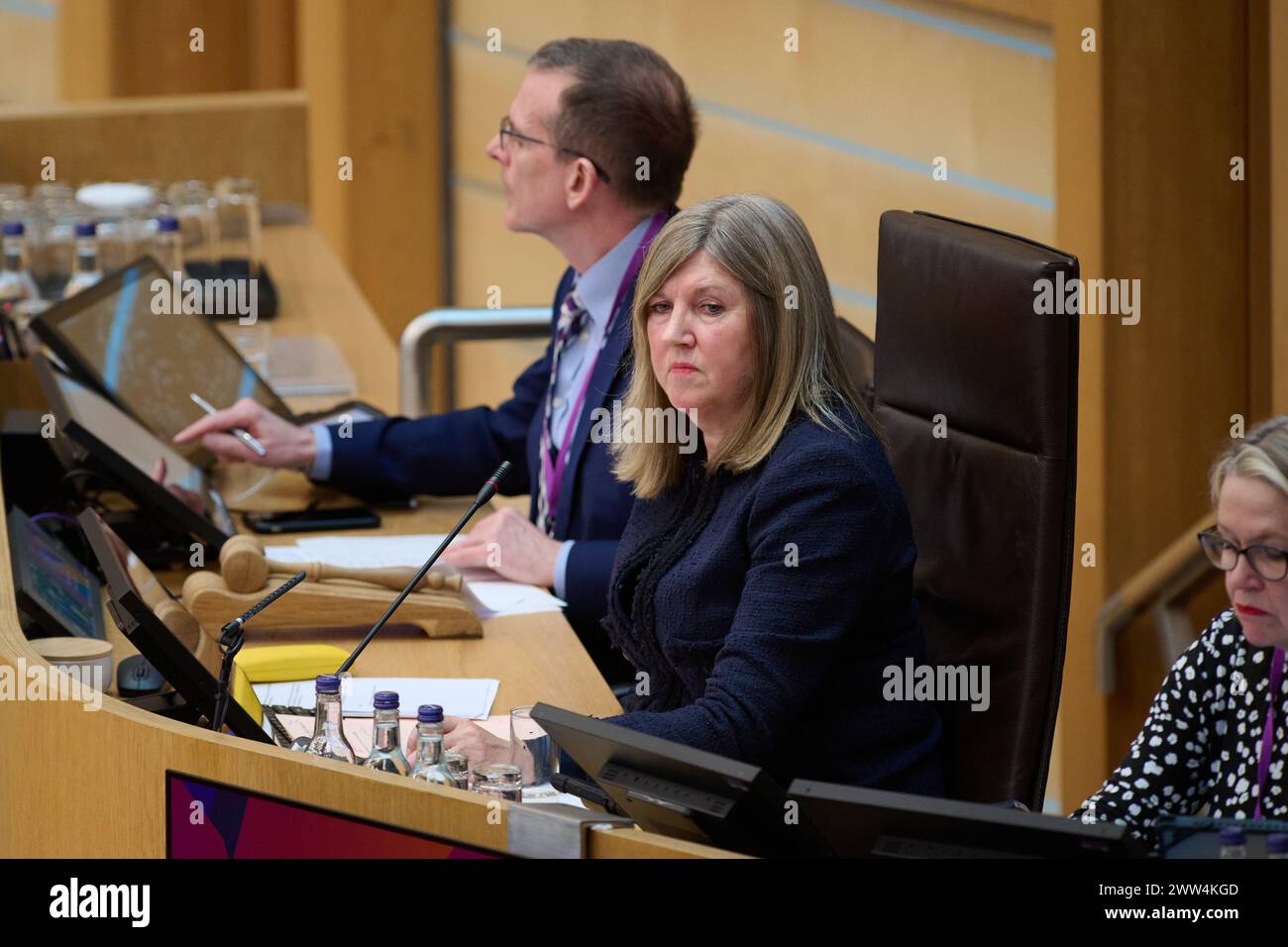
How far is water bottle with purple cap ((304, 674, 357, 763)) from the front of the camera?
64.5 inches

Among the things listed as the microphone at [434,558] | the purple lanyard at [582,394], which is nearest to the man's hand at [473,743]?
the microphone at [434,558]

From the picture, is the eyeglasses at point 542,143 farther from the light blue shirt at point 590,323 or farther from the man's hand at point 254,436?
the man's hand at point 254,436

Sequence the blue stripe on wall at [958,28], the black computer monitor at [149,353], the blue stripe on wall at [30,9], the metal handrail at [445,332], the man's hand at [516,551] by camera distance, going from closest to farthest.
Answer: the man's hand at [516,551] → the black computer monitor at [149,353] → the metal handrail at [445,332] → the blue stripe on wall at [958,28] → the blue stripe on wall at [30,9]

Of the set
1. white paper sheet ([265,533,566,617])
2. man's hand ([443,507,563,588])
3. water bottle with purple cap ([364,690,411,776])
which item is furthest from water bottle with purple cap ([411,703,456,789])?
man's hand ([443,507,563,588])

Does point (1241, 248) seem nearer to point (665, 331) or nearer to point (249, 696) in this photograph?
point (665, 331)

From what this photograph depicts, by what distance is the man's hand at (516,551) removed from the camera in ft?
8.17

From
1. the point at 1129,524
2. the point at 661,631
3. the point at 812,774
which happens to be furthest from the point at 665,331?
the point at 1129,524

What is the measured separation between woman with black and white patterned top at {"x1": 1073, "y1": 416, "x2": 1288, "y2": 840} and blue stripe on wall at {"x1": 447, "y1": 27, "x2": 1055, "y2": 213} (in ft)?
7.64

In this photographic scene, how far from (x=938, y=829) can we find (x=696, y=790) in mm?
185

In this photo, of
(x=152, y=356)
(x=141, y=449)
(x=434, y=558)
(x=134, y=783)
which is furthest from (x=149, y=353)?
(x=134, y=783)

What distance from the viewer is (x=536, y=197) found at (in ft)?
8.76

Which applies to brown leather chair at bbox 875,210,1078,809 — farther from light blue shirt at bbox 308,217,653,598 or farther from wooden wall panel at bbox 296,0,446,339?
wooden wall panel at bbox 296,0,446,339

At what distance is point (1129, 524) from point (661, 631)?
2042 mm

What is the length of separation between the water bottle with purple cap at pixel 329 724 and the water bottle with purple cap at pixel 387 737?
4 centimetres
